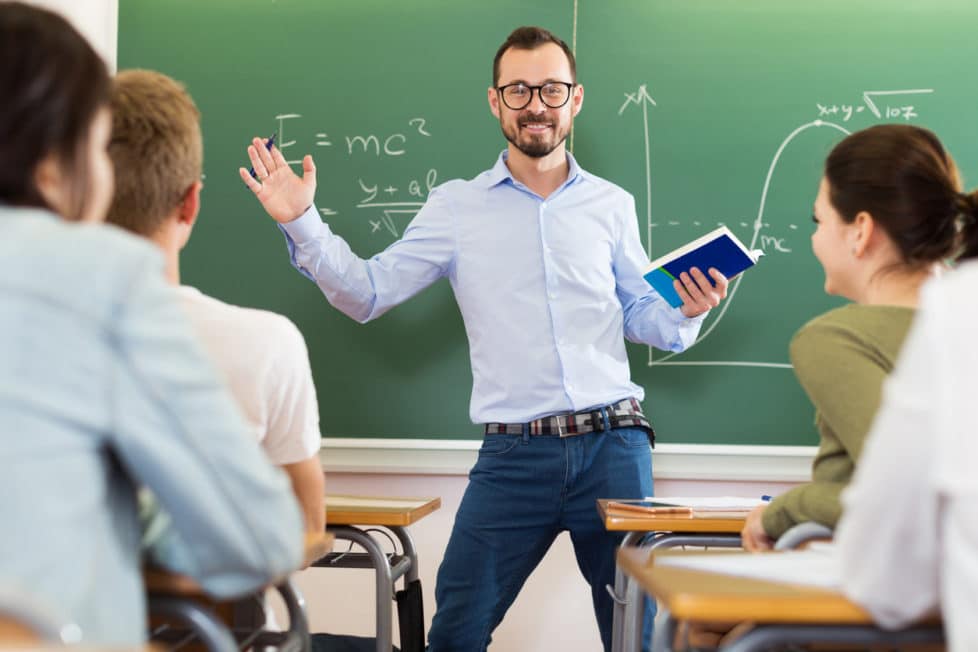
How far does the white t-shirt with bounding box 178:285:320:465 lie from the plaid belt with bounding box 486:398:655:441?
3.87 ft

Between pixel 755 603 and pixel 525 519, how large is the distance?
1.71m

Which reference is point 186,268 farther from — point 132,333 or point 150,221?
point 132,333

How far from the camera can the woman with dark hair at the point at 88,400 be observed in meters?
1.03

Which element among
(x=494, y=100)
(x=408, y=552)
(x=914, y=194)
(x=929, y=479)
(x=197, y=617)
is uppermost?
(x=494, y=100)

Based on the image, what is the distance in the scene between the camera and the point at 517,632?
3.46m

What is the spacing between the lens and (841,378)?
164 cm

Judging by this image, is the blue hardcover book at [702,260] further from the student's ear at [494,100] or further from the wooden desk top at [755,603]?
the wooden desk top at [755,603]

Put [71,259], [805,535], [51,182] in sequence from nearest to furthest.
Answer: [71,259], [51,182], [805,535]

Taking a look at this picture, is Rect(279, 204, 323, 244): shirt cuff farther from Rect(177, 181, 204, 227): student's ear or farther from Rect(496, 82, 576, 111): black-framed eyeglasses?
Rect(177, 181, 204, 227): student's ear

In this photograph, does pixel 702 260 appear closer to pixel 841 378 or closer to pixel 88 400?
pixel 841 378

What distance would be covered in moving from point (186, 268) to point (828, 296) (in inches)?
84.1

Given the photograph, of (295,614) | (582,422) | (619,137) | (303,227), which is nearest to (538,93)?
(619,137)

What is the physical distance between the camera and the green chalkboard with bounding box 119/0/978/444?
3.30 meters

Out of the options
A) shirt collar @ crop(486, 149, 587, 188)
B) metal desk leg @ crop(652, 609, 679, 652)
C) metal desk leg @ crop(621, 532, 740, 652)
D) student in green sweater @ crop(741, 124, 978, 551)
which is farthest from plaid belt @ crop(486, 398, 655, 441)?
metal desk leg @ crop(652, 609, 679, 652)
